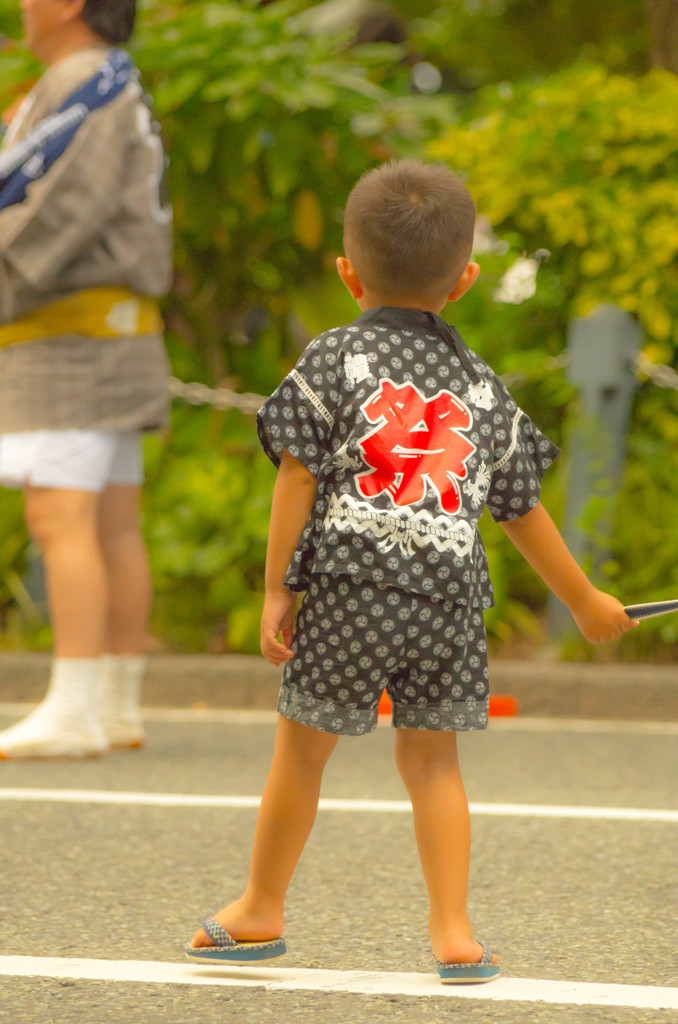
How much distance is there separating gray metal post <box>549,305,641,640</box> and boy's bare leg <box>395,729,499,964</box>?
10.2 feet

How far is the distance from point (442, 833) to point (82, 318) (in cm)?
235

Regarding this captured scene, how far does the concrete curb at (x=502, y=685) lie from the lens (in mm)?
4957

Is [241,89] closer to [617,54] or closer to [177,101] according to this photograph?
[177,101]

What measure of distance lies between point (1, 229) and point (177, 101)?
215 centimetres

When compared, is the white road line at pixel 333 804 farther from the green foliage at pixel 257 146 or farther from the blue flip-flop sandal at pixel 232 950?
the green foliage at pixel 257 146

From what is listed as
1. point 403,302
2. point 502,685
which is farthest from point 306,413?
point 502,685

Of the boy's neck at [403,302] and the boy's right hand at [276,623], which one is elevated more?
the boy's neck at [403,302]

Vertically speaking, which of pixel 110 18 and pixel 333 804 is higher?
pixel 110 18

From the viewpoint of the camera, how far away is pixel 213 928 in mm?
2367

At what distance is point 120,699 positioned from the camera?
4328 mm

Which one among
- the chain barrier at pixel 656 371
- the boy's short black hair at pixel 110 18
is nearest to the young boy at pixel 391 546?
the boy's short black hair at pixel 110 18

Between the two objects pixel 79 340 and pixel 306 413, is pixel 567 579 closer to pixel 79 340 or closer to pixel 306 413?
pixel 306 413

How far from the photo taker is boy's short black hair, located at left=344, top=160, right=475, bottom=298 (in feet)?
7.61

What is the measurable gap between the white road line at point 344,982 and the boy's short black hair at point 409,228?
1.02 meters
